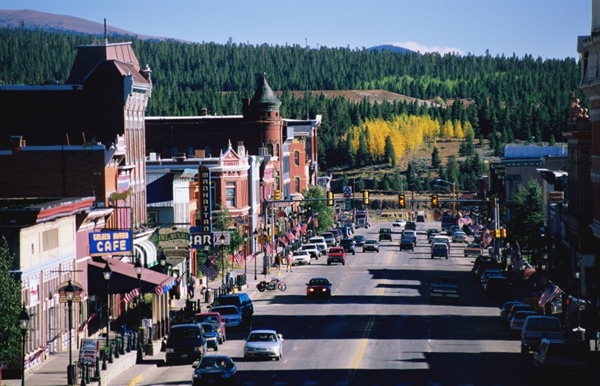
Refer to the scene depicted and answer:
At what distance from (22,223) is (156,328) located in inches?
537

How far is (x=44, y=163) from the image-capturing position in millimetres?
72062

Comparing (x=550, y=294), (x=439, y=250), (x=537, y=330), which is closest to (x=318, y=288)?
(x=550, y=294)

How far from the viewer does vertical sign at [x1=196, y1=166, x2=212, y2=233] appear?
9994cm

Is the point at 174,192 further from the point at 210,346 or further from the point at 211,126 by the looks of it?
the point at 211,126

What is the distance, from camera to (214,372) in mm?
47031

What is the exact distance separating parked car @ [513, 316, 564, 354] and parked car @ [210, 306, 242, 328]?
16.5 metres

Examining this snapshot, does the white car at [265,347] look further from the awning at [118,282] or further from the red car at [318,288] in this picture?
the red car at [318,288]

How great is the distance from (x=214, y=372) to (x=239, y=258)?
215 feet

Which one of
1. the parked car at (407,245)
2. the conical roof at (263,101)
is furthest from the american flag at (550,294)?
the conical roof at (263,101)

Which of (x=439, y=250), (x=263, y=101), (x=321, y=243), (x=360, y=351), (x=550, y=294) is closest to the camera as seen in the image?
(x=360, y=351)

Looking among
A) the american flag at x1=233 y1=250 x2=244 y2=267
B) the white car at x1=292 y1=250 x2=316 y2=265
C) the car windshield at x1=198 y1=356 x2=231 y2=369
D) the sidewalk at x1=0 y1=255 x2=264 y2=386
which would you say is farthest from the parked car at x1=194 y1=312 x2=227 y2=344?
the white car at x1=292 y1=250 x2=316 y2=265

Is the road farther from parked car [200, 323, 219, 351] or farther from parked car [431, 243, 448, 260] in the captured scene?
parked car [431, 243, 448, 260]

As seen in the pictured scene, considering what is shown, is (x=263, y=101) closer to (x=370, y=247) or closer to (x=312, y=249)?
(x=370, y=247)

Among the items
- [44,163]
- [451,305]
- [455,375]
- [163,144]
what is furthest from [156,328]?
[163,144]
